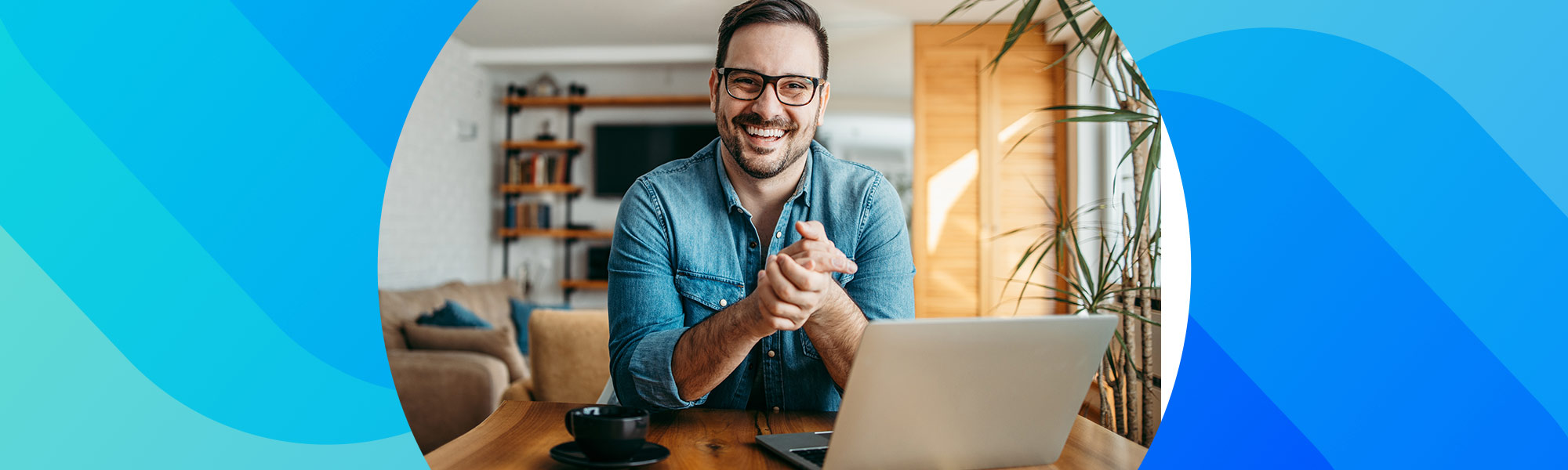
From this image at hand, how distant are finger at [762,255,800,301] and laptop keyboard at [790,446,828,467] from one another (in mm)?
175

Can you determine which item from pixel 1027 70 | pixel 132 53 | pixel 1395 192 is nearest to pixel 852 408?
pixel 1395 192

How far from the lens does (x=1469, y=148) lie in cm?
86

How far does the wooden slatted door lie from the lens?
4648 mm

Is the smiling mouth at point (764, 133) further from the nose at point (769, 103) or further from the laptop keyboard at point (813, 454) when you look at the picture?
the laptop keyboard at point (813, 454)

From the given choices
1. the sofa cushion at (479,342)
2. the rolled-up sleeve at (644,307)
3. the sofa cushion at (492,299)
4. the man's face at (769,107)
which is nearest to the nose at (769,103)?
the man's face at (769,107)

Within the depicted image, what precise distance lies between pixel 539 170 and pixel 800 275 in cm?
520

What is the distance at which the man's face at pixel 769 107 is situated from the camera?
4.17 feet

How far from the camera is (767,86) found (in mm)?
1258

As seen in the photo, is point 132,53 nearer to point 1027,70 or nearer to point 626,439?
point 626,439

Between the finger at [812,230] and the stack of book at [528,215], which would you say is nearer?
the finger at [812,230]

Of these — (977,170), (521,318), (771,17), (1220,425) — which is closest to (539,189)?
(521,318)

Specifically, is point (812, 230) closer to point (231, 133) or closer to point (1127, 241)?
point (231, 133)

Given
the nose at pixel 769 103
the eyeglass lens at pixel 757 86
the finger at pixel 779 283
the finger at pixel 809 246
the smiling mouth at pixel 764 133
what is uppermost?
the eyeglass lens at pixel 757 86

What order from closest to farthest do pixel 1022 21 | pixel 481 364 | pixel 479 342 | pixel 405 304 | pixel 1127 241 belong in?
pixel 1022 21 < pixel 1127 241 < pixel 481 364 < pixel 479 342 < pixel 405 304
